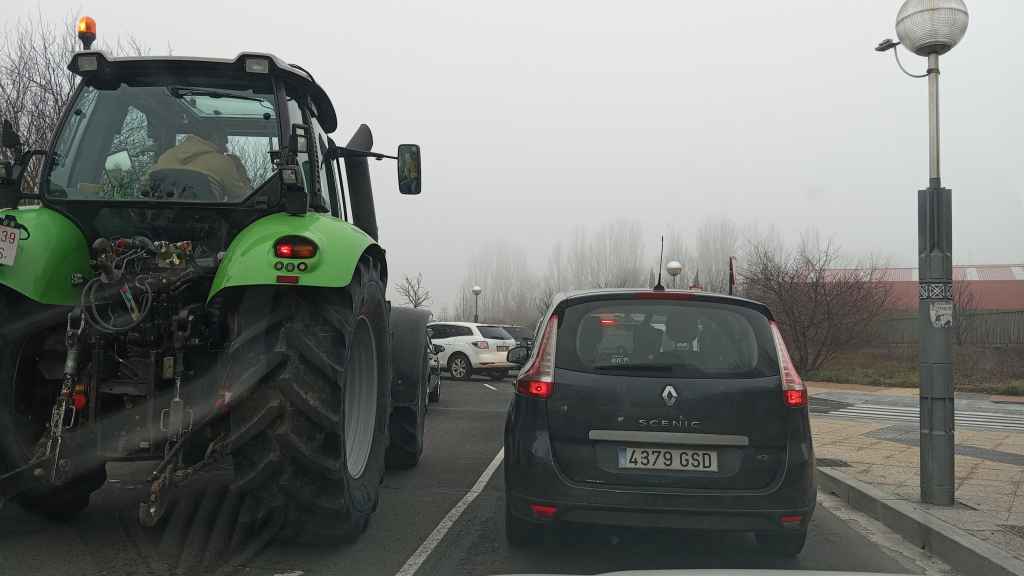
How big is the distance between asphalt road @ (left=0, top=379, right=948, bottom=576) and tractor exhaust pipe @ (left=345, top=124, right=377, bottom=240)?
218 cm

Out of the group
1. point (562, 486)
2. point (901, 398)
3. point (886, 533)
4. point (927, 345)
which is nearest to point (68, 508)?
point (562, 486)

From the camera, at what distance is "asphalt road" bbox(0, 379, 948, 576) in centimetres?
442

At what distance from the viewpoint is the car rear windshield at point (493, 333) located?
79.2 ft

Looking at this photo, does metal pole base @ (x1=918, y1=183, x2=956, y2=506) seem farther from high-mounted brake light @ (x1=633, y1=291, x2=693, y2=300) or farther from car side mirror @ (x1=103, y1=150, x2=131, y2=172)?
car side mirror @ (x1=103, y1=150, x2=131, y2=172)

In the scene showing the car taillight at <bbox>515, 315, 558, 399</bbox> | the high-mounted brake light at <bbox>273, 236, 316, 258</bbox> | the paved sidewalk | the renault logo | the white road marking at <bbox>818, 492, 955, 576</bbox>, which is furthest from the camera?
the paved sidewalk

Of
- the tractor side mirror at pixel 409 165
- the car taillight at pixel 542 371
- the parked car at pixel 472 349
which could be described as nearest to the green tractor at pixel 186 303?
the car taillight at pixel 542 371

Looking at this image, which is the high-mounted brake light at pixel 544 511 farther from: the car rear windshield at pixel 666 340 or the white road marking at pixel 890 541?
the white road marking at pixel 890 541

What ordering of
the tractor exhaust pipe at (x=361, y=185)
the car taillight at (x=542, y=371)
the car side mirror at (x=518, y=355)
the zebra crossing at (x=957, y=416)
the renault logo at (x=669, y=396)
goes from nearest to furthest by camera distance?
1. the renault logo at (x=669, y=396)
2. the car taillight at (x=542, y=371)
3. the car side mirror at (x=518, y=355)
4. the tractor exhaust pipe at (x=361, y=185)
5. the zebra crossing at (x=957, y=416)

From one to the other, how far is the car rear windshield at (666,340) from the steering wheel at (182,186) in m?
2.16

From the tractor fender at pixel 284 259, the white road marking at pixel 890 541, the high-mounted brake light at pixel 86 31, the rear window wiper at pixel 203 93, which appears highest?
the high-mounted brake light at pixel 86 31

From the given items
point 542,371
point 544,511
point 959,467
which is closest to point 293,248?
point 542,371

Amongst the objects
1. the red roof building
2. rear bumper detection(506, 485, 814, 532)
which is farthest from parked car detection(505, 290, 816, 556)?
the red roof building

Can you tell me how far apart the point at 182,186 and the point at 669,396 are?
9.81 ft

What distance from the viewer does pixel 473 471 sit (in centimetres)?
809
